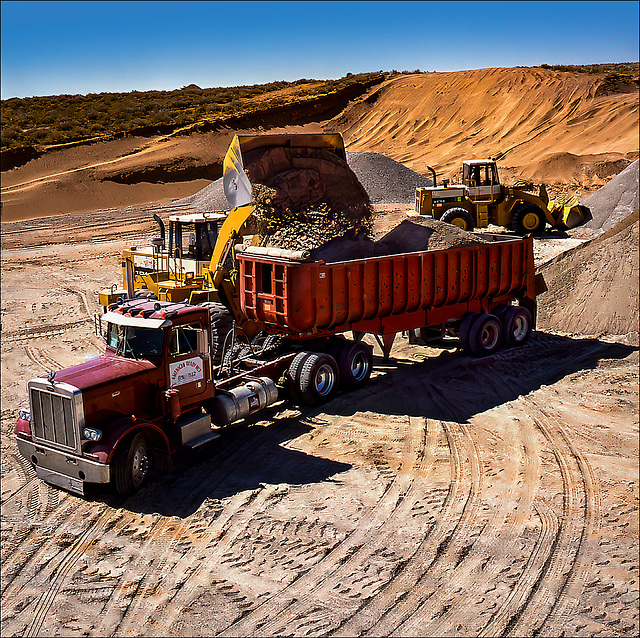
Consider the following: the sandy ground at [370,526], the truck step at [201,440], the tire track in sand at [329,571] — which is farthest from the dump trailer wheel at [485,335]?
the truck step at [201,440]

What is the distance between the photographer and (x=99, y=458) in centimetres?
880

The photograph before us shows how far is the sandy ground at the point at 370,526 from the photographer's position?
703 centimetres

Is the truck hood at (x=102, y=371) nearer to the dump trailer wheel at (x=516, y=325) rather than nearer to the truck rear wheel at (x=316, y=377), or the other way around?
the truck rear wheel at (x=316, y=377)

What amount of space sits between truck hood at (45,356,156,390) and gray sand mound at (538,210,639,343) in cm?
1042

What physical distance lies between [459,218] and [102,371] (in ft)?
58.7

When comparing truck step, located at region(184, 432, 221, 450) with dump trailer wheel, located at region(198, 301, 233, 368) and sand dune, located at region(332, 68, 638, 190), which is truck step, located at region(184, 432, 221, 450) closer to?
dump trailer wheel, located at region(198, 301, 233, 368)

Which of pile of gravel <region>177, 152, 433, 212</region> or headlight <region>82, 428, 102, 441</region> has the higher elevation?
pile of gravel <region>177, 152, 433, 212</region>

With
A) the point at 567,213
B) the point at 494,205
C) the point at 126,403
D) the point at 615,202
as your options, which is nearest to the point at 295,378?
the point at 126,403

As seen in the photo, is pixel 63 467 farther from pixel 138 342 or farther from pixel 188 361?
pixel 188 361

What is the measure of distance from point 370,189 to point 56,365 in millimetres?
22500

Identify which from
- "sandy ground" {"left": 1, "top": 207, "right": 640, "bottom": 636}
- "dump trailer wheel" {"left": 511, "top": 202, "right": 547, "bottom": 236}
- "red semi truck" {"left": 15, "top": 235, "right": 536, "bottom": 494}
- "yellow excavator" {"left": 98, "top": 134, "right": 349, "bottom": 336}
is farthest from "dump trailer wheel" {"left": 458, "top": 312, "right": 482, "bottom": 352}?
"dump trailer wheel" {"left": 511, "top": 202, "right": 547, "bottom": 236}

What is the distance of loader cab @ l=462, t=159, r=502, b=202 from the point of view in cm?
2602

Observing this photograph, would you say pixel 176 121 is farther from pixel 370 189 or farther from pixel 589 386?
pixel 589 386

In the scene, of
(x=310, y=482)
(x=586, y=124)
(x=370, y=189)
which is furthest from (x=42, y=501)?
(x=586, y=124)
